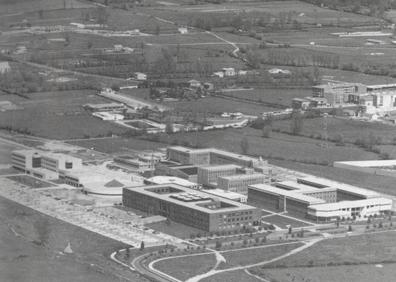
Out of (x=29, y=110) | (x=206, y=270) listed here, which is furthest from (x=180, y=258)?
(x=29, y=110)

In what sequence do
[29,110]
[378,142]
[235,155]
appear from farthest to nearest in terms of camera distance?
[29,110]
[378,142]
[235,155]

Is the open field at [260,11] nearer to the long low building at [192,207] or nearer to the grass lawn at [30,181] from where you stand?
the grass lawn at [30,181]

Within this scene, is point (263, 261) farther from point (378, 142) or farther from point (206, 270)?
point (378, 142)

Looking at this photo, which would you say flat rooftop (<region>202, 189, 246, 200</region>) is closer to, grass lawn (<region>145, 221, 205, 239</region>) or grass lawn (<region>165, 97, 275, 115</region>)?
grass lawn (<region>145, 221, 205, 239</region>)

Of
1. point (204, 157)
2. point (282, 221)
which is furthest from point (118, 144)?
point (282, 221)

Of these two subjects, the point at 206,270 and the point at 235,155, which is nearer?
the point at 206,270

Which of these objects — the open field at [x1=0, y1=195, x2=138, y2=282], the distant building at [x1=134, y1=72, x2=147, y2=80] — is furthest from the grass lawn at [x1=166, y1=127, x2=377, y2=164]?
the distant building at [x1=134, y1=72, x2=147, y2=80]
